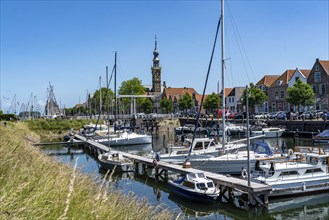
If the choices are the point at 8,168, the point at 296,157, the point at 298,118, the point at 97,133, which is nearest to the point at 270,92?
the point at 298,118

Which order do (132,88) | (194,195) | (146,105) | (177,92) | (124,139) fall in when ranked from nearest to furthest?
(194,195), (124,139), (132,88), (146,105), (177,92)

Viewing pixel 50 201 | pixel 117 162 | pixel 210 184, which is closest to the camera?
pixel 50 201

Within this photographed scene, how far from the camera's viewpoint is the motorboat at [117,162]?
29.1 meters

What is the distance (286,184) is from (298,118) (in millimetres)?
43562

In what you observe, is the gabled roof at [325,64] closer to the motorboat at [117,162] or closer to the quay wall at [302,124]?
the quay wall at [302,124]

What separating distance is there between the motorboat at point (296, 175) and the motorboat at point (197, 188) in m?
2.80

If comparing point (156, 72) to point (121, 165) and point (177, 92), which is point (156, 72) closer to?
point (177, 92)

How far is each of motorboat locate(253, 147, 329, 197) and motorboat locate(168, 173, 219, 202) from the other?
280 centimetres

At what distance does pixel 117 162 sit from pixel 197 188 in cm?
1146

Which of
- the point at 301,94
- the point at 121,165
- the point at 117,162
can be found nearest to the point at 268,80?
the point at 301,94

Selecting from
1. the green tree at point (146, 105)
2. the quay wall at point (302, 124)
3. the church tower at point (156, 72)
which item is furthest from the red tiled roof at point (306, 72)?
the church tower at point (156, 72)

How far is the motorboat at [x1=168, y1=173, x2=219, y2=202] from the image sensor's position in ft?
61.7

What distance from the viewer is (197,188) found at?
19.2 metres

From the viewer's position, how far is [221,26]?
1137 inches
